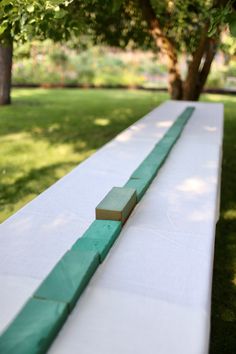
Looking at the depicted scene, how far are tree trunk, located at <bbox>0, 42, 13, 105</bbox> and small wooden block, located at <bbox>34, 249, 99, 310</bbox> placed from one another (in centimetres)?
1191

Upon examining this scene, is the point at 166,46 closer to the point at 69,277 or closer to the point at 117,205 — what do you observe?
the point at 117,205

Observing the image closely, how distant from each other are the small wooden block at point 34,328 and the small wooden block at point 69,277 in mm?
51

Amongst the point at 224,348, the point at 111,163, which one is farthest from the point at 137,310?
the point at 111,163

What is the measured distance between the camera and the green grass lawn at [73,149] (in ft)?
11.8

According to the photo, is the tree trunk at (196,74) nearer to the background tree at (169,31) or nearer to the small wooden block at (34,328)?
the background tree at (169,31)

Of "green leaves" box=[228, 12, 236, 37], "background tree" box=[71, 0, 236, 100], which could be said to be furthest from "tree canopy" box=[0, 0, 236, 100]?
"green leaves" box=[228, 12, 236, 37]

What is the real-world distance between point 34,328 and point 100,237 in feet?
2.56

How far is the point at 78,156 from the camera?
25.0ft

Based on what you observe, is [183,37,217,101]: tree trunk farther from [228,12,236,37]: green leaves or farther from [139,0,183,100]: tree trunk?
[228,12,236,37]: green leaves

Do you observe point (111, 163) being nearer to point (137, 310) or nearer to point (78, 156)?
point (137, 310)

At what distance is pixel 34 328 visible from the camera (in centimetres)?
151

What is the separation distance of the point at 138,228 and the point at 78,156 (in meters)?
5.30

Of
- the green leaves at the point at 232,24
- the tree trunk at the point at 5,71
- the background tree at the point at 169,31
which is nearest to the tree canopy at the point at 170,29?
the background tree at the point at 169,31

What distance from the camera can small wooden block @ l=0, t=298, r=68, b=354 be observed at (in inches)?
56.4
